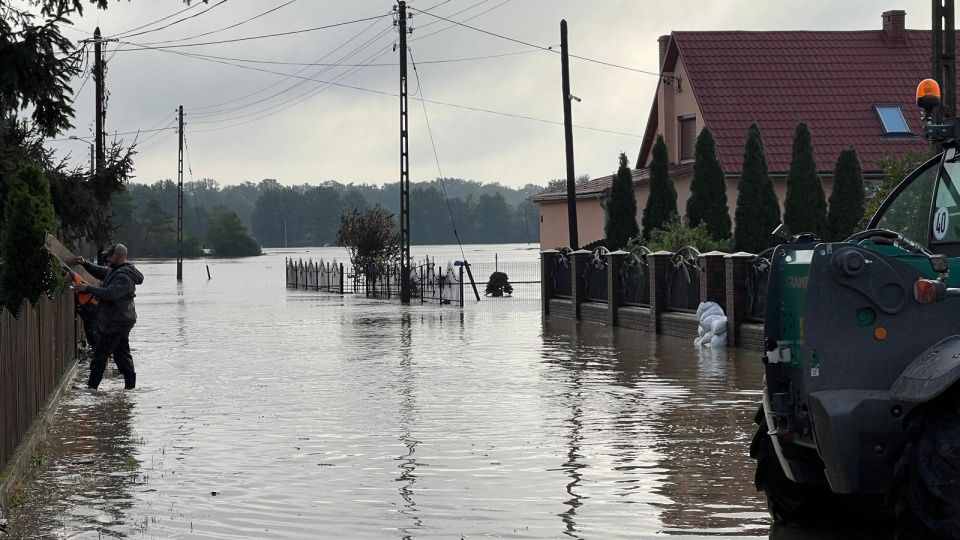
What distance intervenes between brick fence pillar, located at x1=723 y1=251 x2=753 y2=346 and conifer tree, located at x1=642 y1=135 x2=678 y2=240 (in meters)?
16.1

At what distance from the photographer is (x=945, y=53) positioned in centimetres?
2031

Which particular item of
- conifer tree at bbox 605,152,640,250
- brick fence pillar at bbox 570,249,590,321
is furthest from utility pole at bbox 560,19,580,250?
brick fence pillar at bbox 570,249,590,321

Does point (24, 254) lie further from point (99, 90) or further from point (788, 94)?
point (788, 94)

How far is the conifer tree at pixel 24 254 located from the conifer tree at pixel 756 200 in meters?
22.1

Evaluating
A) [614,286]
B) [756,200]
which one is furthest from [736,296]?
[756,200]

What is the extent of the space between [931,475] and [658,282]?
67.4 feet

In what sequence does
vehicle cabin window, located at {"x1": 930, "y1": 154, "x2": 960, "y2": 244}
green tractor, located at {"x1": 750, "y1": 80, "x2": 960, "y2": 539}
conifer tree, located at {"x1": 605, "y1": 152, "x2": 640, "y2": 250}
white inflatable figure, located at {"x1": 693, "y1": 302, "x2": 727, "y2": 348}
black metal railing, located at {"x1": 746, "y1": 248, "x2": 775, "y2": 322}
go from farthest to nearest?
conifer tree, located at {"x1": 605, "y1": 152, "x2": 640, "y2": 250}, white inflatable figure, located at {"x1": 693, "y1": 302, "x2": 727, "y2": 348}, black metal railing, located at {"x1": 746, "y1": 248, "x2": 775, "y2": 322}, vehicle cabin window, located at {"x1": 930, "y1": 154, "x2": 960, "y2": 244}, green tractor, located at {"x1": 750, "y1": 80, "x2": 960, "y2": 539}

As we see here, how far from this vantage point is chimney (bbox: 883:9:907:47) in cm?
4578

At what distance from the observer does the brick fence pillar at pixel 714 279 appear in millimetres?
23766

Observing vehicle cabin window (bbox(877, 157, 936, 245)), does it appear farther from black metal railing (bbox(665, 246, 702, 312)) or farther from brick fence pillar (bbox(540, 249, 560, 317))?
brick fence pillar (bbox(540, 249, 560, 317))

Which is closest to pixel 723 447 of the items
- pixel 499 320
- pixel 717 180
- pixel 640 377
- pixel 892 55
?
pixel 640 377

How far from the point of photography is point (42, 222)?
17.3m

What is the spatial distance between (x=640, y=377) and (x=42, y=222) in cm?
803

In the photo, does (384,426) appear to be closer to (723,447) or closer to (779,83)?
(723,447)
